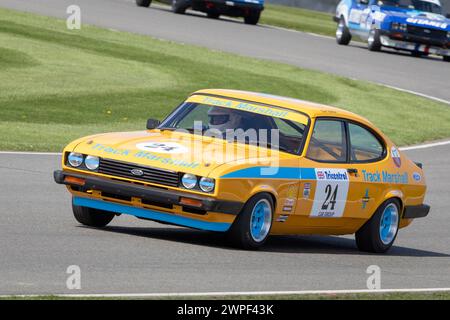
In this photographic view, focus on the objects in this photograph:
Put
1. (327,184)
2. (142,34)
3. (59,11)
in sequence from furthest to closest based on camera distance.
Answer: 1. (59,11)
2. (142,34)
3. (327,184)

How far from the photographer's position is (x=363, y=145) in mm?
11562

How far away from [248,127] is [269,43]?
2145 centimetres

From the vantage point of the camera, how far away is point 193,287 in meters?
8.38

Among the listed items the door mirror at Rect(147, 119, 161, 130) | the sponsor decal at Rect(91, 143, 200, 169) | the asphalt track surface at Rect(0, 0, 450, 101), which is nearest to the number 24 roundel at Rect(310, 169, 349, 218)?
the sponsor decal at Rect(91, 143, 200, 169)

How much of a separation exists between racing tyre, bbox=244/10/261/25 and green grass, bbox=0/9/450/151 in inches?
300

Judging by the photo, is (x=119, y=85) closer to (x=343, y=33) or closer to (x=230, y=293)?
(x=343, y=33)

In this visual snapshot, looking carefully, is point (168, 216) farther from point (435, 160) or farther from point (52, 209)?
point (435, 160)

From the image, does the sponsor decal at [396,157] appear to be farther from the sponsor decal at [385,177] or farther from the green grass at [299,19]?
the green grass at [299,19]

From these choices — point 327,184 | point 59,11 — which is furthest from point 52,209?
point 59,11

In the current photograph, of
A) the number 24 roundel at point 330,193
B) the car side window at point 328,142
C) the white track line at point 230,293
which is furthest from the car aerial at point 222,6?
the white track line at point 230,293

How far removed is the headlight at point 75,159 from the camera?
10312mm

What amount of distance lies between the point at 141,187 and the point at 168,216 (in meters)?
0.33

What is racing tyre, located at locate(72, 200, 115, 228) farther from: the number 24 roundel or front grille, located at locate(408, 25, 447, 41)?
front grille, located at locate(408, 25, 447, 41)

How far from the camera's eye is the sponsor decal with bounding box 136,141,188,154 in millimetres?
10148
